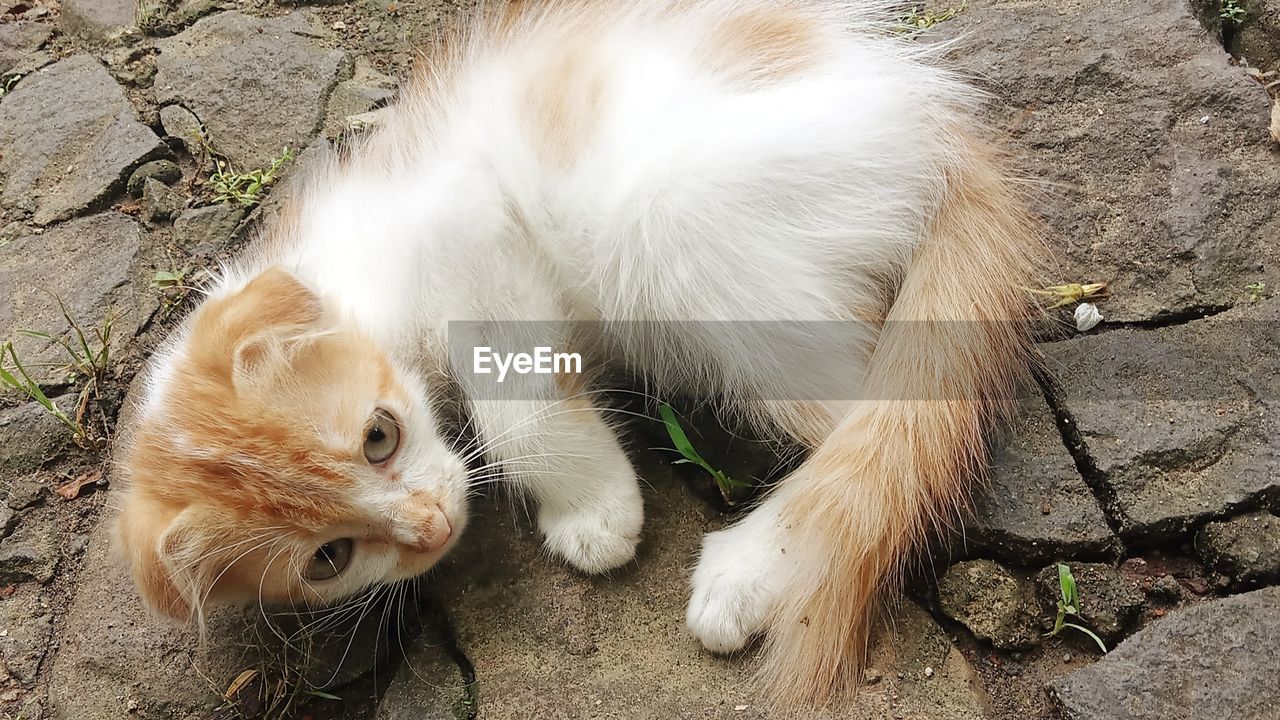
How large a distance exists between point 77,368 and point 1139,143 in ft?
8.87

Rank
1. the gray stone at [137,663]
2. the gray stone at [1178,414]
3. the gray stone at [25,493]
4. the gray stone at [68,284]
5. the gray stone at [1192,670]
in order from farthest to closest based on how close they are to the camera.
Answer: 1. the gray stone at [68,284]
2. the gray stone at [25,493]
3. the gray stone at [137,663]
4. the gray stone at [1178,414]
5. the gray stone at [1192,670]

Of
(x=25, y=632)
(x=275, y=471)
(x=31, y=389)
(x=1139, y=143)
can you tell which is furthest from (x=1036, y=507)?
(x=31, y=389)

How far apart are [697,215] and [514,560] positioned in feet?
2.80

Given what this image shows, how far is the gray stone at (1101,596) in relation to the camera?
4.97 feet

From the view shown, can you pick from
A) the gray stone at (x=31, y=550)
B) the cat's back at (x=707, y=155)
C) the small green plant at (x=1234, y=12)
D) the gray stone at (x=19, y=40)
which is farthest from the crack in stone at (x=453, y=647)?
the small green plant at (x=1234, y=12)

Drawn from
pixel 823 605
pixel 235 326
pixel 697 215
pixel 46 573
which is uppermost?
pixel 697 215

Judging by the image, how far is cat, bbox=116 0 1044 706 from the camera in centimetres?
148

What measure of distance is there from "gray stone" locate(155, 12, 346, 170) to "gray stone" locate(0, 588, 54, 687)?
4.19ft

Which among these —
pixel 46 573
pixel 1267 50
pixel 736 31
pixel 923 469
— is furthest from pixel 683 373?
pixel 1267 50

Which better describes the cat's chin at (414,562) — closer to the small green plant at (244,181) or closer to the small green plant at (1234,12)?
the small green plant at (244,181)

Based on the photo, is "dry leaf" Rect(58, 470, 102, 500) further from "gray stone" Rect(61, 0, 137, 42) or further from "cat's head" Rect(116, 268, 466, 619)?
"gray stone" Rect(61, 0, 137, 42)

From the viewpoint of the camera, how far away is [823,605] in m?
1.49

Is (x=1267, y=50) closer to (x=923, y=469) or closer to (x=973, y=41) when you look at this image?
(x=973, y=41)

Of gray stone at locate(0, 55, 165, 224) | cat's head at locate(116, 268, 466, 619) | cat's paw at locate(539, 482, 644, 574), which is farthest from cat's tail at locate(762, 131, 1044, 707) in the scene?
gray stone at locate(0, 55, 165, 224)
